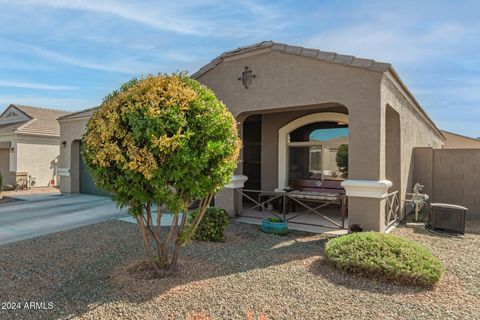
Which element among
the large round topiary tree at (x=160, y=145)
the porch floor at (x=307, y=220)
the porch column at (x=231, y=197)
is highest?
the large round topiary tree at (x=160, y=145)

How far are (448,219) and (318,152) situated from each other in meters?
4.17

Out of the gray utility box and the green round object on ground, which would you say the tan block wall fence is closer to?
the gray utility box

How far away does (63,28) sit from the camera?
876 cm

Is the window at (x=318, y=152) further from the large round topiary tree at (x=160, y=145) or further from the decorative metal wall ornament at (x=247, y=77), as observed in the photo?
the large round topiary tree at (x=160, y=145)

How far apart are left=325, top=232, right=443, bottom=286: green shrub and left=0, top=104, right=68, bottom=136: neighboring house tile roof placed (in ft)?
65.1

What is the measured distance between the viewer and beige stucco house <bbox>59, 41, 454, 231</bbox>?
6.52 metres

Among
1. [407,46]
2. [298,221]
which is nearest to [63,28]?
[298,221]

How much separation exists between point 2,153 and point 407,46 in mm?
24216

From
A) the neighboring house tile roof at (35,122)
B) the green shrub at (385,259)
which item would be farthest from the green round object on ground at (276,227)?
the neighboring house tile roof at (35,122)

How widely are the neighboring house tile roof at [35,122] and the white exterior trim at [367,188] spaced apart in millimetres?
19267

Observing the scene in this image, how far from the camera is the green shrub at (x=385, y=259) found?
4.11 meters

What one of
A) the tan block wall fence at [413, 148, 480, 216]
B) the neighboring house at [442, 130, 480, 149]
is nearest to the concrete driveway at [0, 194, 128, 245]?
the tan block wall fence at [413, 148, 480, 216]

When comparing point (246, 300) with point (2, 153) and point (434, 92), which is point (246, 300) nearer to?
point (434, 92)

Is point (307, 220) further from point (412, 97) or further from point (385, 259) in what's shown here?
point (412, 97)
